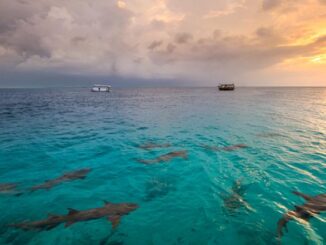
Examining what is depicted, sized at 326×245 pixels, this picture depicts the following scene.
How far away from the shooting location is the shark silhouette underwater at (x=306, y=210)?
6363 millimetres

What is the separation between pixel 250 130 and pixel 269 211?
14681mm

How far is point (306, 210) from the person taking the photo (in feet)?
22.9

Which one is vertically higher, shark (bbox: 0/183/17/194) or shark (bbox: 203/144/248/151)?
shark (bbox: 203/144/248/151)

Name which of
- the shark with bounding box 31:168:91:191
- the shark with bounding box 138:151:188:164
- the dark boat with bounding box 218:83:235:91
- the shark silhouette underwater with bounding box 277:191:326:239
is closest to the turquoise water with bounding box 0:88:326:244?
the shark silhouette underwater with bounding box 277:191:326:239

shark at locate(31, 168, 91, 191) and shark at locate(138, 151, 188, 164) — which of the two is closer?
shark at locate(31, 168, 91, 191)

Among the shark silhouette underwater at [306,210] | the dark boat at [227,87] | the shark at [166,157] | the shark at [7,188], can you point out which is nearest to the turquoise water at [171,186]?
the shark silhouette underwater at [306,210]

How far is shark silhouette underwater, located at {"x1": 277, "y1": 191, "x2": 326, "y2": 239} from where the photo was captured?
6363mm

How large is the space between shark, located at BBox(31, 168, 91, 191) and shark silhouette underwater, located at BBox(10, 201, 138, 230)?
2546 millimetres

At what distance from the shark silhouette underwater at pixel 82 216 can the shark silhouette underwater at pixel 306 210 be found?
5193 mm

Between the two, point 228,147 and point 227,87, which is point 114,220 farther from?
point 227,87

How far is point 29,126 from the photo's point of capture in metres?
23.3

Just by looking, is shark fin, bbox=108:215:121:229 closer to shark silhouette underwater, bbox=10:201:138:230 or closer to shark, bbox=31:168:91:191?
shark silhouette underwater, bbox=10:201:138:230

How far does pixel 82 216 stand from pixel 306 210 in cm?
821

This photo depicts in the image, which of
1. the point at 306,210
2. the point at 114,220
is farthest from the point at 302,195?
the point at 114,220
